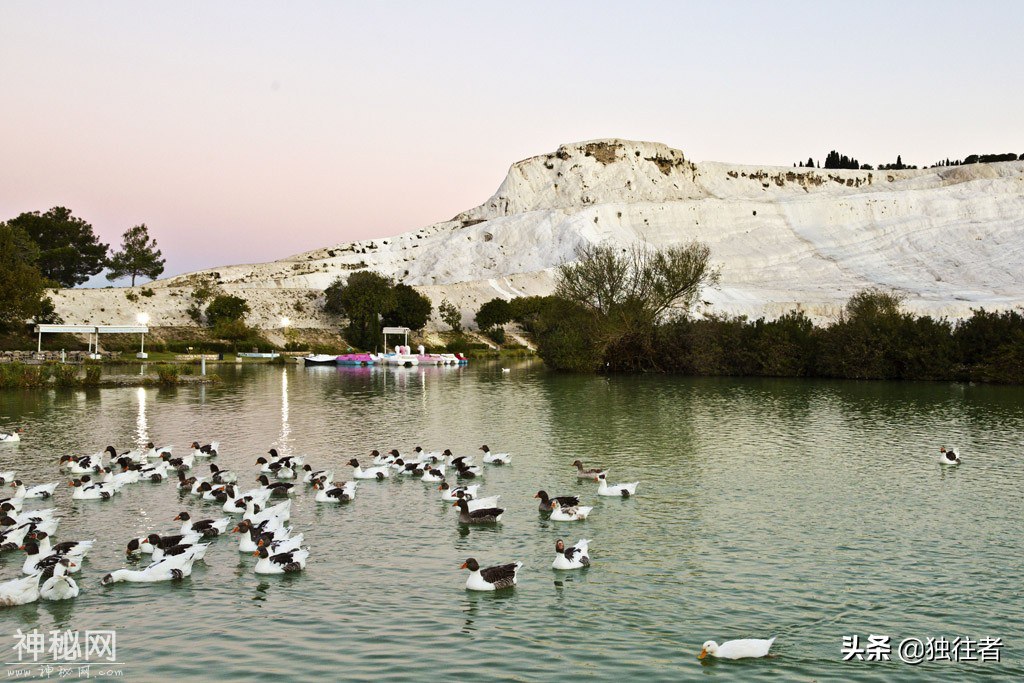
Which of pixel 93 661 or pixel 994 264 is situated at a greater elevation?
pixel 994 264

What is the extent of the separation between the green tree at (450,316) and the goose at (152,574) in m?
100

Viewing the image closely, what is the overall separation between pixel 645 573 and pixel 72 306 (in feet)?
325

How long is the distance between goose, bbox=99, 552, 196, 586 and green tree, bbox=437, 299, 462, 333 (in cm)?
10039

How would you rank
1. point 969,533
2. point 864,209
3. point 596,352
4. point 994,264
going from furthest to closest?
point 864,209 < point 994,264 < point 596,352 < point 969,533

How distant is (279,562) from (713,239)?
5785 inches

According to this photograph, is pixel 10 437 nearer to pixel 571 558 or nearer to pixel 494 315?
pixel 571 558

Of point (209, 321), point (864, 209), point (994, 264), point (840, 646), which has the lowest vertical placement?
point (840, 646)

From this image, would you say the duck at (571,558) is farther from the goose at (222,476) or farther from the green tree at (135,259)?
the green tree at (135,259)

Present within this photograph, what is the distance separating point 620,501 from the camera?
1870 centimetres

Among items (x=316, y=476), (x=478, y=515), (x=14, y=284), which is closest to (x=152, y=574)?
(x=478, y=515)

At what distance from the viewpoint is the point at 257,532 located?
1483 cm

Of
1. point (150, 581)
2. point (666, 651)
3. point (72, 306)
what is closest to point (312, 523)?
point (150, 581)

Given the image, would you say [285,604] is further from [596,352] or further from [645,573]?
[596,352]

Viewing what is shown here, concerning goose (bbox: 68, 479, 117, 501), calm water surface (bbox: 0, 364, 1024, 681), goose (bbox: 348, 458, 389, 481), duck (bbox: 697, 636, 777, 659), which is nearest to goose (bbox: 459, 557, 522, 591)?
calm water surface (bbox: 0, 364, 1024, 681)
